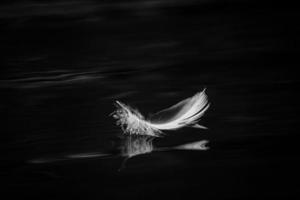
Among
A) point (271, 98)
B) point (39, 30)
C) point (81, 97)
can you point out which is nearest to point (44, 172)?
point (81, 97)

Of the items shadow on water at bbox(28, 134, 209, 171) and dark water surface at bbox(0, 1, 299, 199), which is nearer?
dark water surface at bbox(0, 1, 299, 199)

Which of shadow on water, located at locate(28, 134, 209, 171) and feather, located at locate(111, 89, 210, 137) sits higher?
feather, located at locate(111, 89, 210, 137)

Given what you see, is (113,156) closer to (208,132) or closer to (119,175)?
(119,175)

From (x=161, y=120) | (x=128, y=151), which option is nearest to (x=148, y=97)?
(x=161, y=120)

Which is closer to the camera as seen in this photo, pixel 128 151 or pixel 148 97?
pixel 128 151

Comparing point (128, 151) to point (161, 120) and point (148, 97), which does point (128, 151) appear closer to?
point (161, 120)

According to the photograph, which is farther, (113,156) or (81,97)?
(81,97)

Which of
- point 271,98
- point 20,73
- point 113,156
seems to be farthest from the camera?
point 20,73

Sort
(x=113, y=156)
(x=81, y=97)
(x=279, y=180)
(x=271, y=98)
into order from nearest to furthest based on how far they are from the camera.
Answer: (x=279, y=180) < (x=113, y=156) < (x=271, y=98) < (x=81, y=97)
